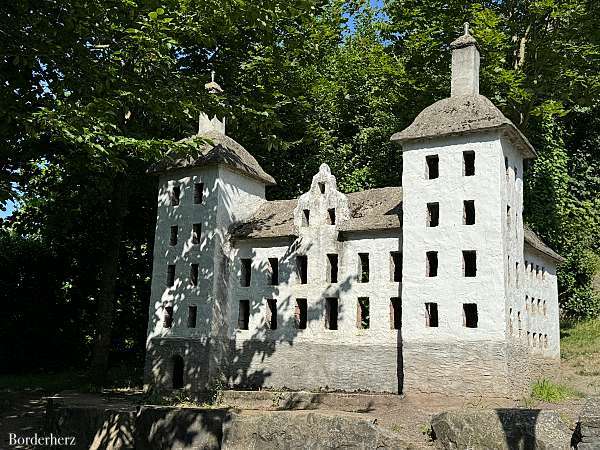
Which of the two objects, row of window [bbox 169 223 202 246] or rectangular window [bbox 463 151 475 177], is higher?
rectangular window [bbox 463 151 475 177]

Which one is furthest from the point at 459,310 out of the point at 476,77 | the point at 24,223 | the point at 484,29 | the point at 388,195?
the point at 24,223

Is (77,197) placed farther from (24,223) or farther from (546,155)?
(546,155)

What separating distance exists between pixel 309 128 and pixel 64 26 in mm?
19589

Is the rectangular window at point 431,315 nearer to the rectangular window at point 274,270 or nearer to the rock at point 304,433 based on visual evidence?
the rectangular window at point 274,270

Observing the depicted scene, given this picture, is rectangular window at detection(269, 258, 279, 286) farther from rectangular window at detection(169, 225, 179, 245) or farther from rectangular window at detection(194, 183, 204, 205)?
rectangular window at detection(169, 225, 179, 245)

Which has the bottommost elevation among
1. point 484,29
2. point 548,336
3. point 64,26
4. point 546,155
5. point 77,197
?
point 548,336

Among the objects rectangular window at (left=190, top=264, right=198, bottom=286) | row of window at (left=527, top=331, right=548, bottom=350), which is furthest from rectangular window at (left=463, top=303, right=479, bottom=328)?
rectangular window at (left=190, top=264, right=198, bottom=286)

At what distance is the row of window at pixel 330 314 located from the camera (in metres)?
21.4

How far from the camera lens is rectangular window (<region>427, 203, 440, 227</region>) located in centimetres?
2250

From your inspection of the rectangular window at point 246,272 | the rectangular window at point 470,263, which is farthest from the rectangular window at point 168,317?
the rectangular window at point 470,263

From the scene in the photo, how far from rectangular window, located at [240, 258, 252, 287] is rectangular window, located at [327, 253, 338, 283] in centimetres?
364

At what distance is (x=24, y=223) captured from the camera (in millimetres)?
26266

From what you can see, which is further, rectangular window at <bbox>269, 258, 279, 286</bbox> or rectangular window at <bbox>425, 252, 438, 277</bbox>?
rectangular window at <bbox>269, 258, 279, 286</bbox>

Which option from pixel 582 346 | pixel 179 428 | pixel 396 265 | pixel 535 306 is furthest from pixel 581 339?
pixel 179 428
